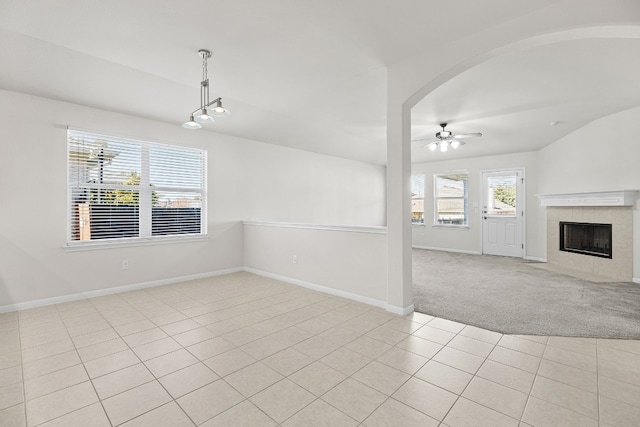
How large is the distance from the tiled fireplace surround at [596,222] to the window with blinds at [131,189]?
6915mm

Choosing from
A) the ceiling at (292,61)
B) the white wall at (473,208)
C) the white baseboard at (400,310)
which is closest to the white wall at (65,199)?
the ceiling at (292,61)

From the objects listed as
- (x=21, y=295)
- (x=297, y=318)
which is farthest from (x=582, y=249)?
(x=21, y=295)

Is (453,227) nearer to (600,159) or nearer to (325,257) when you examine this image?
(600,159)

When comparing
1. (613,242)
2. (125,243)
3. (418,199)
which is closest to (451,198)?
(418,199)

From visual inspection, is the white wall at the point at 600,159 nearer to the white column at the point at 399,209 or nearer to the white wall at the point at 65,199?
the white column at the point at 399,209

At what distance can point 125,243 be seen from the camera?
4.48 m

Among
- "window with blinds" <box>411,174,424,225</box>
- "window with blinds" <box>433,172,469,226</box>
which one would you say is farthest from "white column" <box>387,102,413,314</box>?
"window with blinds" <box>411,174,424,225</box>

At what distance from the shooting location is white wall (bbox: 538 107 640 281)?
16.0 ft

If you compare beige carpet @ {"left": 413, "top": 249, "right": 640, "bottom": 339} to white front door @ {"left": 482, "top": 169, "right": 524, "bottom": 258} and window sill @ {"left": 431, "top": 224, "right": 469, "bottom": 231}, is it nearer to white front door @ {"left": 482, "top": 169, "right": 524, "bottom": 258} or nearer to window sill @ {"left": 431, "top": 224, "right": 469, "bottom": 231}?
white front door @ {"left": 482, "top": 169, "right": 524, "bottom": 258}

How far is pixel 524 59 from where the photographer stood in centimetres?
329

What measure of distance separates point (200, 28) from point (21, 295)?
382 cm

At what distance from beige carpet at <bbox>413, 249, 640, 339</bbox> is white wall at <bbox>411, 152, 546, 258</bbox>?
146 cm

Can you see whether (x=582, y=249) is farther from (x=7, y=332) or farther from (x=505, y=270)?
(x=7, y=332)

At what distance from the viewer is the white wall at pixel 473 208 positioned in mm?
6961
